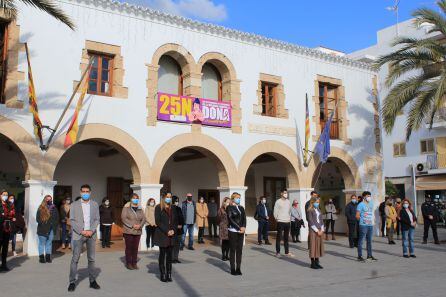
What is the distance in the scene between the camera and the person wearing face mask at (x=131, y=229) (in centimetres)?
1010

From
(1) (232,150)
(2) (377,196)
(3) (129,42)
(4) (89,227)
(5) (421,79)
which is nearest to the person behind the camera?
(4) (89,227)

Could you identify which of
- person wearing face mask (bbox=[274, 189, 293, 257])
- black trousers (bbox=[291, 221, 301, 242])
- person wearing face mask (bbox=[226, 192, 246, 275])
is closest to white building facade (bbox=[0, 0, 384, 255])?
black trousers (bbox=[291, 221, 301, 242])

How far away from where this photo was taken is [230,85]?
612 inches

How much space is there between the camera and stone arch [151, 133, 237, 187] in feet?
45.4

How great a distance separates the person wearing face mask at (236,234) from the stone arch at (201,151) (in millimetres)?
4522

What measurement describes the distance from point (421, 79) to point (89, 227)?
1281cm

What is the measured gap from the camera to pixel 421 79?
16344mm

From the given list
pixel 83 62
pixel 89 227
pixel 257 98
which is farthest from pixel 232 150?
pixel 89 227

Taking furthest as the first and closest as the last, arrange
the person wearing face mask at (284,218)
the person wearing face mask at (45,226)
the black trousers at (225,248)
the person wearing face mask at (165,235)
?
the person wearing face mask at (284,218) → the black trousers at (225,248) → the person wearing face mask at (45,226) → the person wearing face mask at (165,235)

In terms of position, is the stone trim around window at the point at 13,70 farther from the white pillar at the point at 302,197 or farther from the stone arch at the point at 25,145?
the white pillar at the point at 302,197

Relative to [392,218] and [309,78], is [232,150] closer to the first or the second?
[309,78]

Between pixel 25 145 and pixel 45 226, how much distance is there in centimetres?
213

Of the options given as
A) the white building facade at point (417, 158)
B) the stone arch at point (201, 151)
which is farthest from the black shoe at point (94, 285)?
the white building facade at point (417, 158)

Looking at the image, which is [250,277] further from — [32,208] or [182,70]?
[182,70]
